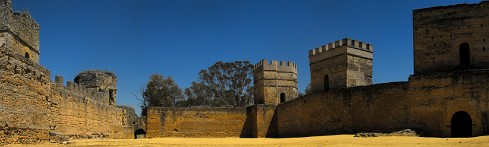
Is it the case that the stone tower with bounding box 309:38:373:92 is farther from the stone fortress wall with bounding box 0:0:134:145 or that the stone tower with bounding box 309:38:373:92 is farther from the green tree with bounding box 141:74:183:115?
the green tree with bounding box 141:74:183:115

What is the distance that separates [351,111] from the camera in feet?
74.3

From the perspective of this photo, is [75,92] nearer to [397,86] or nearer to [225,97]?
[397,86]

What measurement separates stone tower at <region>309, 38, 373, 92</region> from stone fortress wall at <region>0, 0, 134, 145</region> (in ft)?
38.7

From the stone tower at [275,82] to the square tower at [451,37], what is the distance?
1361 cm

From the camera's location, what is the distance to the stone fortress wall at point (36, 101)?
12515 millimetres

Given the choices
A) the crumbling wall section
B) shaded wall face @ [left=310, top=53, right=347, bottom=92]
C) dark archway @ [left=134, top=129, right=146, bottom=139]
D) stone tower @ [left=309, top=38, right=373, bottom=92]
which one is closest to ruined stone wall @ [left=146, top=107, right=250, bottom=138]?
dark archway @ [left=134, top=129, right=146, bottom=139]

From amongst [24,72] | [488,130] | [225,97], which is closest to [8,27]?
[24,72]

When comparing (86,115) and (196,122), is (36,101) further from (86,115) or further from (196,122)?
(196,122)

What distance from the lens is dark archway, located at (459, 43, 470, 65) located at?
2047 cm

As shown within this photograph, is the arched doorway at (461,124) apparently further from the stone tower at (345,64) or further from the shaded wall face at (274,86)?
the shaded wall face at (274,86)

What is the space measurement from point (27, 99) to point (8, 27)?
8.63 meters

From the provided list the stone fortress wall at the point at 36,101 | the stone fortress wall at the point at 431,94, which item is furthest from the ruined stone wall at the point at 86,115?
the stone fortress wall at the point at 431,94

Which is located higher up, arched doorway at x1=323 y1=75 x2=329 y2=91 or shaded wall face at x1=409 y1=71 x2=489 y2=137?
arched doorway at x1=323 y1=75 x2=329 y2=91

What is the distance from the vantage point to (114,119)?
29.2 metres
